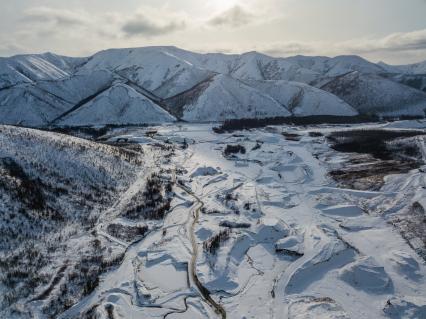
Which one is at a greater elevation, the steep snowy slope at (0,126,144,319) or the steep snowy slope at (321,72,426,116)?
the steep snowy slope at (321,72,426,116)

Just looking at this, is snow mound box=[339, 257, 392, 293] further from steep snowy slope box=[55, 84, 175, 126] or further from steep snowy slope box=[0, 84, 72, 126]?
steep snowy slope box=[0, 84, 72, 126]

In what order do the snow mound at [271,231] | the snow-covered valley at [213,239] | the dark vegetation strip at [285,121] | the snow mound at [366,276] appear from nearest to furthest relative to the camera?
the snow-covered valley at [213,239], the snow mound at [366,276], the snow mound at [271,231], the dark vegetation strip at [285,121]

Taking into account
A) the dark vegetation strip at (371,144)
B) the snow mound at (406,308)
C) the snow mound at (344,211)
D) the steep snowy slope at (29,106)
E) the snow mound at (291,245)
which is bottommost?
the snow mound at (406,308)

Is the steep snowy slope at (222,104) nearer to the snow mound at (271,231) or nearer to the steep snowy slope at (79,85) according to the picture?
the steep snowy slope at (79,85)

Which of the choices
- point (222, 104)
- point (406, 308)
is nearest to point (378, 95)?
point (222, 104)

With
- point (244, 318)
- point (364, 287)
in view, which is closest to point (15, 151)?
point (244, 318)

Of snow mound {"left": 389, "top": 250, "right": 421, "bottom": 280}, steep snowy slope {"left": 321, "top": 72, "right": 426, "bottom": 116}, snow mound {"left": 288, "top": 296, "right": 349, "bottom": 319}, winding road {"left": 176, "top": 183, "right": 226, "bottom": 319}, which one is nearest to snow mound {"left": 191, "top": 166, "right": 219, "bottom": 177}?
winding road {"left": 176, "top": 183, "right": 226, "bottom": 319}

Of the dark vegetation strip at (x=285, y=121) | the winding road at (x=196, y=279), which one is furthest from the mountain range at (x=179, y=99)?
the winding road at (x=196, y=279)
